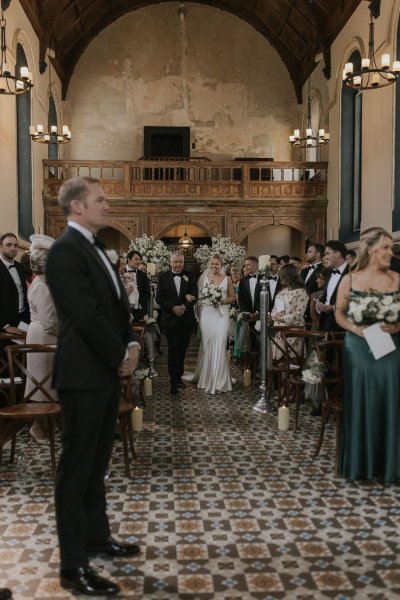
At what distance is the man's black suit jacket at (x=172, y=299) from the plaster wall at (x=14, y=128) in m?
5.50

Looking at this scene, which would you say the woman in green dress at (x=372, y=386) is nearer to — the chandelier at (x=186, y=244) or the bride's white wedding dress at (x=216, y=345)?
the bride's white wedding dress at (x=216, y=345)

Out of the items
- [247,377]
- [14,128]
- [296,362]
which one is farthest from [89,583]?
[14,128]

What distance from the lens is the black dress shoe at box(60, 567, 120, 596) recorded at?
9.46 feet

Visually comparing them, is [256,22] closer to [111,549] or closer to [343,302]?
[343,302]

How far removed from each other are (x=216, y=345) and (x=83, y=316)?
220 inches

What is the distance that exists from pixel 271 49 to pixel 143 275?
1441 cm

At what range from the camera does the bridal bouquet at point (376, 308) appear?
14.2 feet

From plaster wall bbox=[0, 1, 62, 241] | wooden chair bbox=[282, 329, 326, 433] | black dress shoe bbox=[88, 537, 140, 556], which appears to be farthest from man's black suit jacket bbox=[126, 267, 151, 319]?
black dress shoe bbox=[88, 537, 140, 556]

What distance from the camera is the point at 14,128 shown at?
541 inches

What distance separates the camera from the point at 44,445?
5.61m

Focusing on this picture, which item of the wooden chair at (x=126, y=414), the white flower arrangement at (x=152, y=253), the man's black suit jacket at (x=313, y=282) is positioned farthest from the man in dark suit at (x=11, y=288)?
the white flower arrangement at (x=152, y=253)

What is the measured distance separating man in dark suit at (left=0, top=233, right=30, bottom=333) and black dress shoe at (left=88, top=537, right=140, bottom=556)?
10.7 feet

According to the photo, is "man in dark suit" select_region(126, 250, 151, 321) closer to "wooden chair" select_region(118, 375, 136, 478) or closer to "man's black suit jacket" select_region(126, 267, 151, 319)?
"man's black suit jacket" select_region(126, 267, 151, 319)

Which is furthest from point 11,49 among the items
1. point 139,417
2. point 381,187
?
point 139,417
